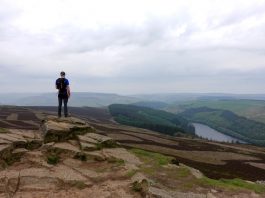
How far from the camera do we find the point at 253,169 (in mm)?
70438

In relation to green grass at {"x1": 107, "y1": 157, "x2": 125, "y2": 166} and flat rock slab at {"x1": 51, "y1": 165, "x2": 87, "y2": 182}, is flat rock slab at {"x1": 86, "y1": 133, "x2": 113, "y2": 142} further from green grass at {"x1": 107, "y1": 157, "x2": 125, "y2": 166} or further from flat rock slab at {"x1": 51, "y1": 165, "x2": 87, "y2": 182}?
flat rock slab at {"x1": 51, "y1": 165, "x2": 87, "y2": 182}

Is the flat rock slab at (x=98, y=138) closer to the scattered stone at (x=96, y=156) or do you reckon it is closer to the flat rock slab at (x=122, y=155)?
the flat rock slab at (x=122, y=155)

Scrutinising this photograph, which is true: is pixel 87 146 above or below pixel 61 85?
below

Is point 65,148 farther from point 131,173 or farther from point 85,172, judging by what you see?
point 131,173

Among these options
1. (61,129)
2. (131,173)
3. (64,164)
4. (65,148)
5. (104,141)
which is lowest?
(131,173)

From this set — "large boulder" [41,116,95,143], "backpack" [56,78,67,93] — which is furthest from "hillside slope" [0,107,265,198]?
"backpack" [56,78,67,93]

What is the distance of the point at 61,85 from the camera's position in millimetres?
35750

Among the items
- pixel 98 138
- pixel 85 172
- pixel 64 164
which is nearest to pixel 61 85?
pixel 98 138

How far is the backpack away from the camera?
116 feet

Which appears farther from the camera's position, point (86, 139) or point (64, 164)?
point (86, 139)

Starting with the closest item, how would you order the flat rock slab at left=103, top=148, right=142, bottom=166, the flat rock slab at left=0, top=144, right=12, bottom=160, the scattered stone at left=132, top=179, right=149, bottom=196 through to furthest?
the scattered stone at left=132, top=179, right=149, bottom=196
the flat rock slab at left=0, top=144, right=12, bottom=160
the flat rock slab at left=103, top=148, right=142, bottom=166

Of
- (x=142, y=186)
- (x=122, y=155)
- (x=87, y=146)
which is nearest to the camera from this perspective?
(x=142, y=186)

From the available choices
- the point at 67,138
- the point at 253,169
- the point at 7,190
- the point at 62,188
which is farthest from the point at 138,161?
the point at 253,169

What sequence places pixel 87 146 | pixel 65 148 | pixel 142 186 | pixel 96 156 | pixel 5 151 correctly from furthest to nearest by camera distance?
pixel 87 146 → pixel 65 148 → pixel 96 156 → pixel 5 151 → pixel 142 186
